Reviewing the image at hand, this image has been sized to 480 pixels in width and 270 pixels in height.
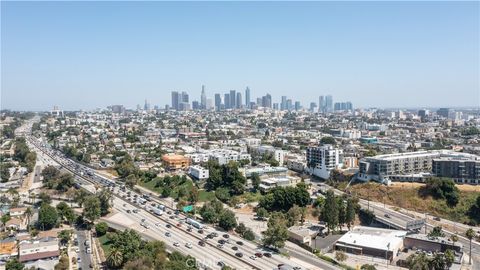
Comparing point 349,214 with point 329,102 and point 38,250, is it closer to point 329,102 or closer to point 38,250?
point 38,250

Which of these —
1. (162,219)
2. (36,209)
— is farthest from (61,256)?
(36,209)

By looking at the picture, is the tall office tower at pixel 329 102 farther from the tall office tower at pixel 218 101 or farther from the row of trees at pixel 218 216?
the row of trees at pixel 218 216

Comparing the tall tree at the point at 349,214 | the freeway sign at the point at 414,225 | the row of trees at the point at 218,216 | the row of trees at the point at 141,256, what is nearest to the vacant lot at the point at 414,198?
the freeway sign at the point at 414,225

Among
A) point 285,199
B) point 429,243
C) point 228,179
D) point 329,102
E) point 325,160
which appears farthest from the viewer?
point 329,102

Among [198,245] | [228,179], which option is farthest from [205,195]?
[198,245]

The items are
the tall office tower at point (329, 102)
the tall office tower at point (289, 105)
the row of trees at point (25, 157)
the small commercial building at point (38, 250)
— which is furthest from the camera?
the tall office tower at point (329, 102)
